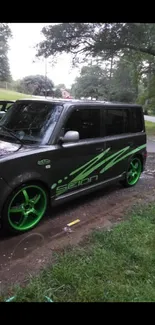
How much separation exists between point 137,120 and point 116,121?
769mm

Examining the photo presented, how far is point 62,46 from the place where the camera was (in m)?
13.3

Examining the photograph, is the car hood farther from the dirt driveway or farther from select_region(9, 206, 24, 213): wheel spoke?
the dirt driveway

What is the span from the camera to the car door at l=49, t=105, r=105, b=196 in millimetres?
3967

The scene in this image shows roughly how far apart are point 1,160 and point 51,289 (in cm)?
147

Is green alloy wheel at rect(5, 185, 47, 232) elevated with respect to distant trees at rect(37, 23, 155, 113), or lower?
lower

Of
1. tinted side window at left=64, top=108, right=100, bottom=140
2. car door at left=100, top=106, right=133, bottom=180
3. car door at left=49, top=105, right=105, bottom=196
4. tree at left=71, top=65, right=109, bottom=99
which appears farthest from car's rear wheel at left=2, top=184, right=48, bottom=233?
tree at left=71, top=65, right=109, bottom=99

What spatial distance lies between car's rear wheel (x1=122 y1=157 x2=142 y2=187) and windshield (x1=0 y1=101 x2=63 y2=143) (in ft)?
7.33

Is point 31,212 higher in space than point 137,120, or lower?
lower

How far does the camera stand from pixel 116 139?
5.02 m

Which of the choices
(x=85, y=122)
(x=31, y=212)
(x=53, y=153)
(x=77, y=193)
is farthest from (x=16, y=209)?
(x=85, y=122)

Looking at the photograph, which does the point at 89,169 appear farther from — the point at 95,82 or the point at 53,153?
the point at 95,82

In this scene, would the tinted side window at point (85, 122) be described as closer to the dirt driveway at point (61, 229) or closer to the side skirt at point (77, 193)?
the side skirt at point (77, 193)

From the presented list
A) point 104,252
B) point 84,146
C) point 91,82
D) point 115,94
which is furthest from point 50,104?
point 115,94

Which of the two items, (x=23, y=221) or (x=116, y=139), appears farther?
(x=116, y=139)
